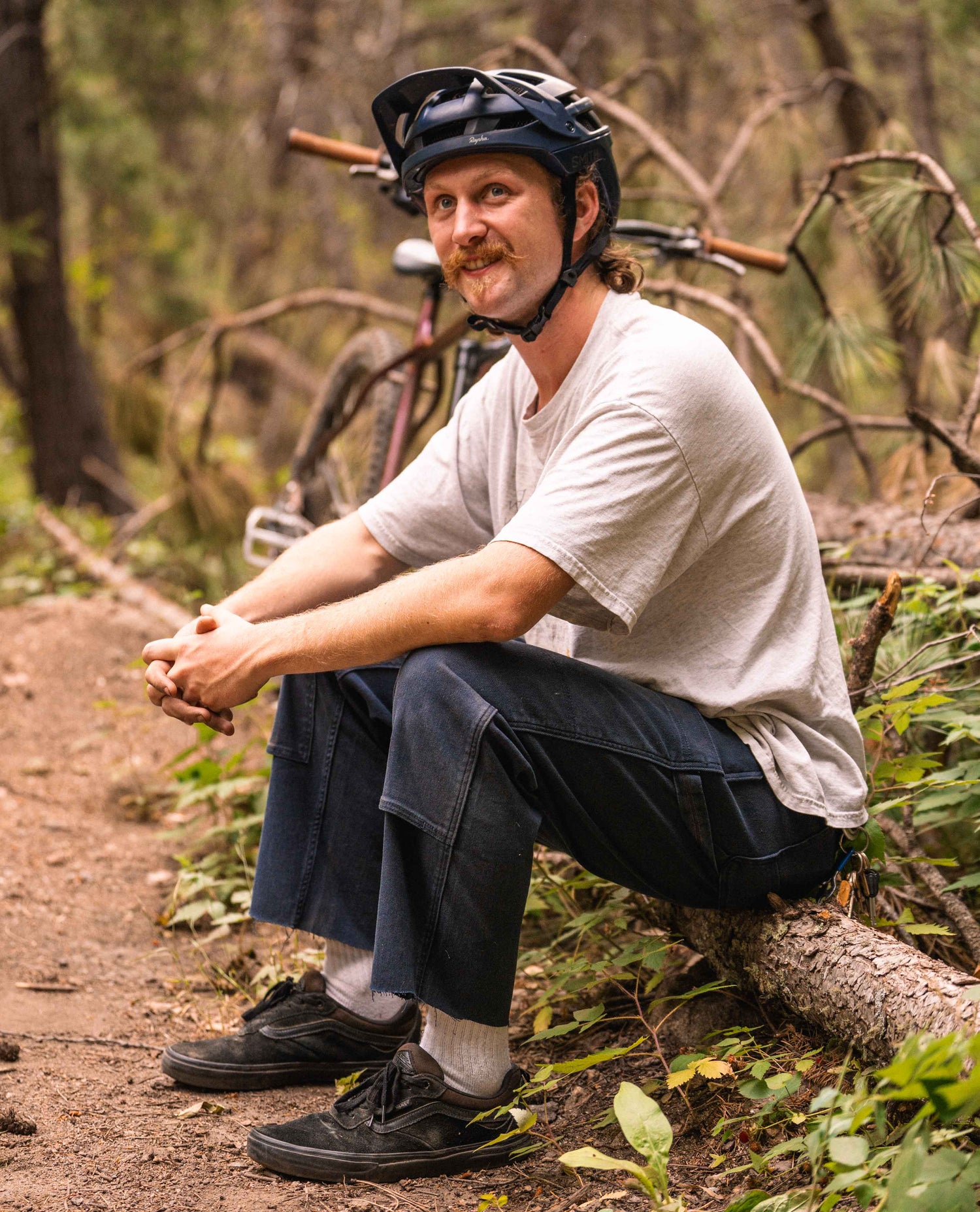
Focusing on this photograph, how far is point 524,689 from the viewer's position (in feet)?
5.62

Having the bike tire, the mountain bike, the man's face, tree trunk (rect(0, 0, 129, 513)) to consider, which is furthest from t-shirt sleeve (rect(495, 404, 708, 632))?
tree trunk (rect(0, 0, 129, 513))

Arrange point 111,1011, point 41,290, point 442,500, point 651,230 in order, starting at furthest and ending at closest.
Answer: point 41,290 < point 651,230 < point 111,1011 < point 442,500

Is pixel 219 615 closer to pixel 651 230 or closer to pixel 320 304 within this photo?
pixel 651 230

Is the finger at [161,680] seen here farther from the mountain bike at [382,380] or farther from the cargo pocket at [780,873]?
the mountain bike at [382,380]

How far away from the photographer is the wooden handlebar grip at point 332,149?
3432 millimetres

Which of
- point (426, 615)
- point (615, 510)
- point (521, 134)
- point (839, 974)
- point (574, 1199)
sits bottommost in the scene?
point (574, 1199)

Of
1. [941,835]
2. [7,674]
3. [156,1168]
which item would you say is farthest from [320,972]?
[7,674]

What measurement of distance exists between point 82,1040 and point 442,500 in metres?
1.21

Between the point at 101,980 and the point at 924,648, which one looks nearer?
the point at 924,648

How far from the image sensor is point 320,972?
2158 millimetres

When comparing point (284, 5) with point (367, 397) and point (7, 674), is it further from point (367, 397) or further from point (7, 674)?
point (7, 674)

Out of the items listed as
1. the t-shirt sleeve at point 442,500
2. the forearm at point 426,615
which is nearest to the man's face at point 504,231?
the t-shirt sleeve at point 442,500

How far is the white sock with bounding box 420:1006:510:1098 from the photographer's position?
5.76 ft

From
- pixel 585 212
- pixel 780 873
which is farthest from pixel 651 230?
pixel 780 873
